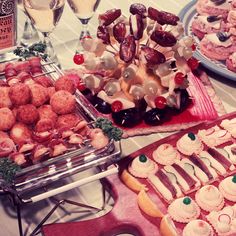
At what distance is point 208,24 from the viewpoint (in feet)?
5.08

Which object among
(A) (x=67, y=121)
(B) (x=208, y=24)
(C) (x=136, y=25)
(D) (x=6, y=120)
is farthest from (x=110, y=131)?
(B) (x=208, y=24)

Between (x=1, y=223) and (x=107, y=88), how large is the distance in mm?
391

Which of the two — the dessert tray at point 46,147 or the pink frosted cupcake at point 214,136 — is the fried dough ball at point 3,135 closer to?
the dessert tray at point 46,147

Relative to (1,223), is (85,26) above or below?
above

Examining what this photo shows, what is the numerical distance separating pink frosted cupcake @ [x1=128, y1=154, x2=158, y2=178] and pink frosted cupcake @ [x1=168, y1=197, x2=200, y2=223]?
10cm

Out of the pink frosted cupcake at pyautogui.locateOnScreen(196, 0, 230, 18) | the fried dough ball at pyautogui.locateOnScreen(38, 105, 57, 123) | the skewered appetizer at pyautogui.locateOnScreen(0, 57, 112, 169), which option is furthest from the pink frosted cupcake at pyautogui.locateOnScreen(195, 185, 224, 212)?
the pink frosted cupcake at pyautogui.locateOnScreen(196, 0, 230, 18)

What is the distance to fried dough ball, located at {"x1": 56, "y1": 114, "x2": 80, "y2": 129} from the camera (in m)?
1.08

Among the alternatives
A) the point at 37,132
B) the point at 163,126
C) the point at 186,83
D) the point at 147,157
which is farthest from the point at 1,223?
the point at 186,83

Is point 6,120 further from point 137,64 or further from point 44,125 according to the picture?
point 137,64

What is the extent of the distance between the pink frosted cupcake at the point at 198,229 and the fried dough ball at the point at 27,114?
36 centimetres

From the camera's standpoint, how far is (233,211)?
1.07 meters

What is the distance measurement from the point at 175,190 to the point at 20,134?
1.06 ft

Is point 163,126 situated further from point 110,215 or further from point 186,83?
point 110,215

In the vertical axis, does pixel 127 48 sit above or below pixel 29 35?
A: above
